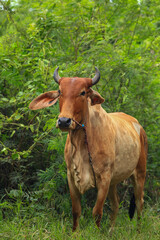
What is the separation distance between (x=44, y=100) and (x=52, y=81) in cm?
97

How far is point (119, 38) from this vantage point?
6.89 meters

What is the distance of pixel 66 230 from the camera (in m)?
4.51

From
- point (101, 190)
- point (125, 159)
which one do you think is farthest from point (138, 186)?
point (101, 190)

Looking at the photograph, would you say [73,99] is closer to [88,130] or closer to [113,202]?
[88,130]

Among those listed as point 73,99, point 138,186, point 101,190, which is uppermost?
point 73,99

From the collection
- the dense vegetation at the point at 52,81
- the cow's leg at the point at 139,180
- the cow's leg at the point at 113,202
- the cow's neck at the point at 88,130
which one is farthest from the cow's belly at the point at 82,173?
the cow's leg at the point at 139,180

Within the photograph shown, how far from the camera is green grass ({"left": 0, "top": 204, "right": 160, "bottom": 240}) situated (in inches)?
151

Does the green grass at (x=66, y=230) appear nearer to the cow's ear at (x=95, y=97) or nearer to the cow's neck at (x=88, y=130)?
the cow's neck at (x=88, y=130)

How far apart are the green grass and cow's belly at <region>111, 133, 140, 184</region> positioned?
603 millimetres

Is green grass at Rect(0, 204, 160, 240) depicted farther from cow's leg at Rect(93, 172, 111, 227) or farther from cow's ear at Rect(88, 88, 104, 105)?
cow's ear at Rect(88, 88, 104, 105)

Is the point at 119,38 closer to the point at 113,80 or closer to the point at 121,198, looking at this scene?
the point at 113,80

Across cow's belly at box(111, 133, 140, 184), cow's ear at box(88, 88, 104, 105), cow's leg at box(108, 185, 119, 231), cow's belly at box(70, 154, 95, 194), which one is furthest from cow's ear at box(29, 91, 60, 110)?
cow's leg at box(108, 185, 119, 231)

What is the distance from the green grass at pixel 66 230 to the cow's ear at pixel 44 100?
1282mm

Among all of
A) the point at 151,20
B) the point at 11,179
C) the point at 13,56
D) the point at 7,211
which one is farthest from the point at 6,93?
the point at 151,20
